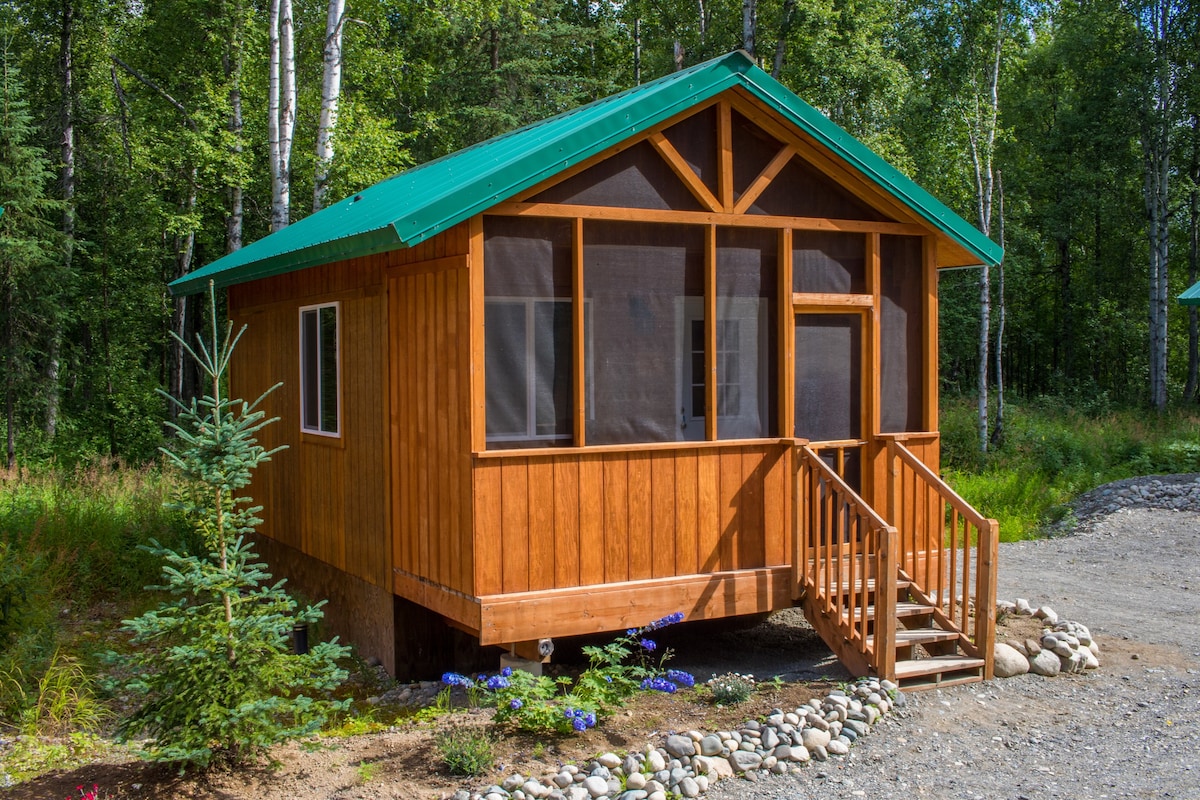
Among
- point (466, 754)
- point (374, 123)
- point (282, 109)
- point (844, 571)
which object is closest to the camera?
point (466, 754)

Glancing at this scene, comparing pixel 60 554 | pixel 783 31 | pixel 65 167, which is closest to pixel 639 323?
pixel 60 554

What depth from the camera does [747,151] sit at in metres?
7.70

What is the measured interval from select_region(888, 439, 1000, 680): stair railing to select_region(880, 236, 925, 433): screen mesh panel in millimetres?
357

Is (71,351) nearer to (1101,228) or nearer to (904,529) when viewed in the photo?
(904,529)

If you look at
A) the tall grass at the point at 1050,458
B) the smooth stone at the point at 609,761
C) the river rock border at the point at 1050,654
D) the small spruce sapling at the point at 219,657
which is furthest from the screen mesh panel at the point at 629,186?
the tall grass at the point at 1050,458

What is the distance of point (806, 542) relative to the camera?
7.63 m

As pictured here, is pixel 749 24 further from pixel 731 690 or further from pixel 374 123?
pixel 731 690

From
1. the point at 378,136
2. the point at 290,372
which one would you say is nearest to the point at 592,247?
the point at 290,372

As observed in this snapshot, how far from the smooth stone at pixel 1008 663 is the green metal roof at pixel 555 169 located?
3.01m

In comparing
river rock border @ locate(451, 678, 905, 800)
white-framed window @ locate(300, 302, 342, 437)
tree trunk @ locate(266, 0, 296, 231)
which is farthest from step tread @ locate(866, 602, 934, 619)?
tree trunk @ locate(266, 0, 296, 231)

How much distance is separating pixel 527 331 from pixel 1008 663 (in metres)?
3.96

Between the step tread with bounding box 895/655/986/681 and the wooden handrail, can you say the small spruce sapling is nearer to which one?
the step tread with bounding box 895/655/986/681

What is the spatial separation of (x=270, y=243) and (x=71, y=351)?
47.0ft

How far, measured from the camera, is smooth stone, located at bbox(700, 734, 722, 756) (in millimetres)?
5867
